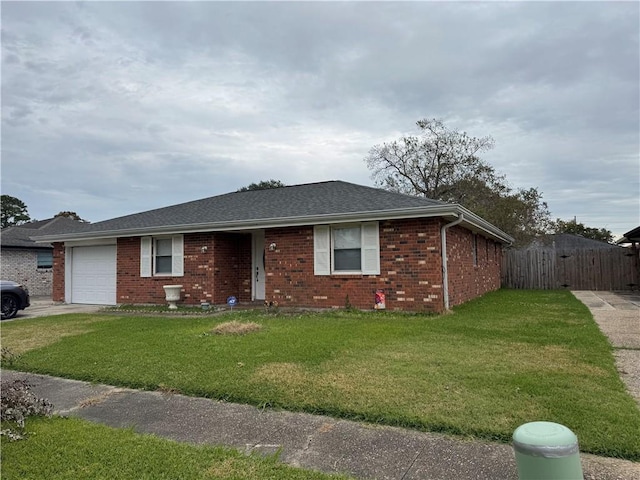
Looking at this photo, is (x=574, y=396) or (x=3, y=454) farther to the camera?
(x=574, y=396)

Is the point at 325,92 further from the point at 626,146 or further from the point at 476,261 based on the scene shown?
the point at 626,146

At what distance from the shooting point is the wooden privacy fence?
18.7 meters

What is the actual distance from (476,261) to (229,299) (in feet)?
27.9

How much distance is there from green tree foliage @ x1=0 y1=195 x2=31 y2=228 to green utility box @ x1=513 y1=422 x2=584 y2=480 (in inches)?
2464

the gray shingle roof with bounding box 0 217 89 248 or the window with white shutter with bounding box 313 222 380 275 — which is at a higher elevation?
the gray shingle roof with bounding box 0 217 89 248

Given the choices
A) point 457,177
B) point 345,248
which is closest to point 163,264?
point 345,248

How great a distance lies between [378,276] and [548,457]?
8560 millimetres

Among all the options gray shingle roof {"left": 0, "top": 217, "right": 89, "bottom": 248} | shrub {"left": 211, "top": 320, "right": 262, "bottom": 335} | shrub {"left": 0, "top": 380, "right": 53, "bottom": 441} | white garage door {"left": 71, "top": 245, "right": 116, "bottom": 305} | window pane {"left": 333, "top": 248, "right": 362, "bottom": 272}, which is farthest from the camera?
gray shingle roof {"left": 0, "top": 217, "right": 89, "bottom": 248}

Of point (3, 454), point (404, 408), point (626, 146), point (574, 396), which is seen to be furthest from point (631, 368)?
point (626, 146)

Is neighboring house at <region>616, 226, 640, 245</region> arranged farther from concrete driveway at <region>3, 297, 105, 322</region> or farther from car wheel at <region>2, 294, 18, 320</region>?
car wheel at <region>2, 294, 18, 320</region>

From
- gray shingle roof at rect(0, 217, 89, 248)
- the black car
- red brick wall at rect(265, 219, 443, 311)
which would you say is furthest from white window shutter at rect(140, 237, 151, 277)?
gray shingle roof at rect(0, 217, 89, 248)

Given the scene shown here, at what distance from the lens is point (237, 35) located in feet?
32.8

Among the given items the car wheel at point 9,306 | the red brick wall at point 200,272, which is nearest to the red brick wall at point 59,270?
the red brick wall at point 200,272

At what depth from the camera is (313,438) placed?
355cm
